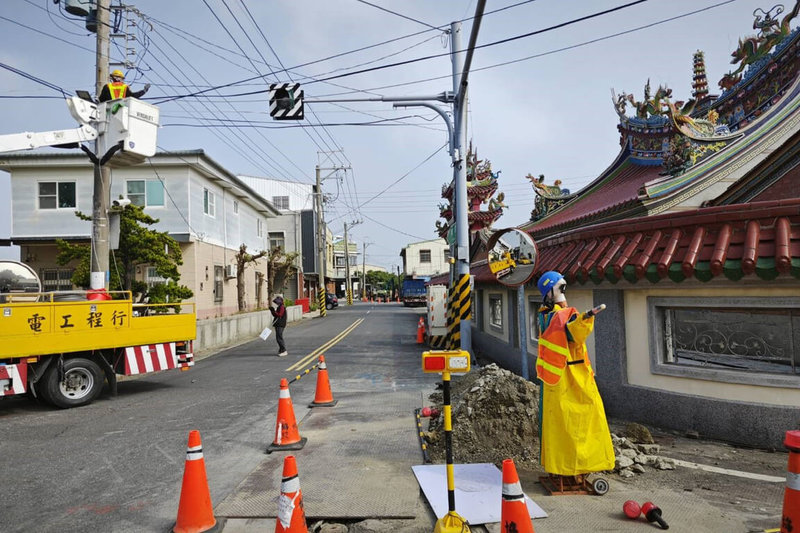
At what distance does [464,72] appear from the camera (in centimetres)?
946

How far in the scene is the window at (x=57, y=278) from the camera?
2166cm

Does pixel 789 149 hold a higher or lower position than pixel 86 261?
higher

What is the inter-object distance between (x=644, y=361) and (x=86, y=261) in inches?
585

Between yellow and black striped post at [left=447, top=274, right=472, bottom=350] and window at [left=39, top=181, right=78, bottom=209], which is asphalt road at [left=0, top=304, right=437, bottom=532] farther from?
window at [left=39, top=181, right=78, bottom=209]

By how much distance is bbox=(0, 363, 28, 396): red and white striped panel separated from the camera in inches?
334

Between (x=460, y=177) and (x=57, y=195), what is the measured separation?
60.8ft

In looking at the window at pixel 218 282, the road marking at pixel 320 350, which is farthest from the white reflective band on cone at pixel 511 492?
the window at pixel 218 282

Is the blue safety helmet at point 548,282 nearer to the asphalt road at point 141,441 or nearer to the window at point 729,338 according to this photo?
the window at point 729,338

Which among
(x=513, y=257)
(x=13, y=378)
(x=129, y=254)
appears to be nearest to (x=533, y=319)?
(x=513, y=257)

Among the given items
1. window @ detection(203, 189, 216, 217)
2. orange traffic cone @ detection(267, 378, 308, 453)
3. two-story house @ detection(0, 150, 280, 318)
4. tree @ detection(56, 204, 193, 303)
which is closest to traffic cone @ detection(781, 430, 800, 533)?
orange traffic cone @ detection(267, 378, 308, 453)

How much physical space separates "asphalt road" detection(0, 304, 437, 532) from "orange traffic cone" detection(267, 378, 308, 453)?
24cm

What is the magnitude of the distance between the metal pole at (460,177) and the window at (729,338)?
4.58m

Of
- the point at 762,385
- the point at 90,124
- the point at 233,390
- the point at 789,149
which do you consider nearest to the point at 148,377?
the point at 233,390

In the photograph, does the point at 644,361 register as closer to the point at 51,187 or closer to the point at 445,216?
the point at 445,216
